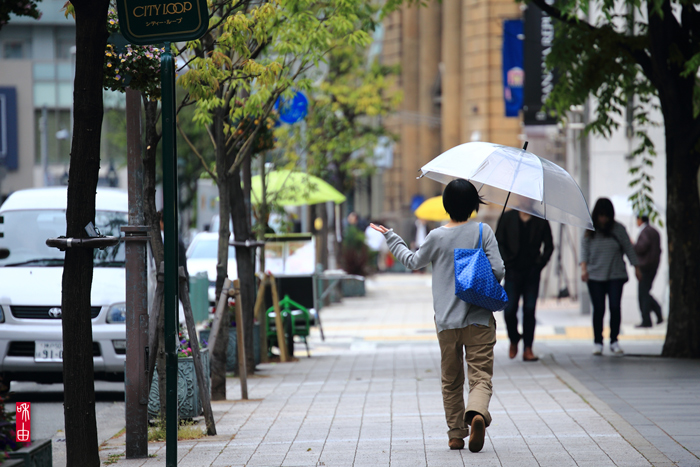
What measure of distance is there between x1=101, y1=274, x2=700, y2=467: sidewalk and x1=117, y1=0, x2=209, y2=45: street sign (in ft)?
8.78

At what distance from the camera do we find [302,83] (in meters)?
9.54

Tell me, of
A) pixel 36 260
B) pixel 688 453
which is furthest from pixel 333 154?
pixel 688 453

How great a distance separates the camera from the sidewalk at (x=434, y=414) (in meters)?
6.11

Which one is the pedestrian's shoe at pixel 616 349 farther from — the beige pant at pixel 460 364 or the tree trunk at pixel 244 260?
the beige pant at pixel 460 364

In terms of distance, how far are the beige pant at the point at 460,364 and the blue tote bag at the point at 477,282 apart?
22 cm

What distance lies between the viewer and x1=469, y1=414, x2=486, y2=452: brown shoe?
237 inches

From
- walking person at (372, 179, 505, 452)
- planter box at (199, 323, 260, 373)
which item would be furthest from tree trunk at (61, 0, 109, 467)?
planter box at (199, 323, 260, 373)

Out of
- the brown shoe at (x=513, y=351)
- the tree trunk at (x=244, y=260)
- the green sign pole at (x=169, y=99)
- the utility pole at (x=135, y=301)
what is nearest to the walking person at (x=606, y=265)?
the brown shoe at (x=513, y=351)

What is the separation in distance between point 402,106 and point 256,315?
42.7 m

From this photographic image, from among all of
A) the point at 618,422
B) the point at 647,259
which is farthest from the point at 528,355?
the point at 647,259

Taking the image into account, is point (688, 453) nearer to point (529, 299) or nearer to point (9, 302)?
point (529, 299)

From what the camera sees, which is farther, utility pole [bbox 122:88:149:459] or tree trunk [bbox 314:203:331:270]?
tree trunk [bbox 314:203:331:270]

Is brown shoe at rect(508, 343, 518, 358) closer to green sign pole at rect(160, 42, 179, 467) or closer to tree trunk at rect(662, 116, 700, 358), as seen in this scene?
tree trunk at rect(662, 116, 700, 358)

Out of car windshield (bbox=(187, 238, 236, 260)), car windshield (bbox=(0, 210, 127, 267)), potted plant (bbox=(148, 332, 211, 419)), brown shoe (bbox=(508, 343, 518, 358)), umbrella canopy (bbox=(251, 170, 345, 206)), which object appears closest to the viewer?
potted plant (bbox=(148, 332, 211, 419))
